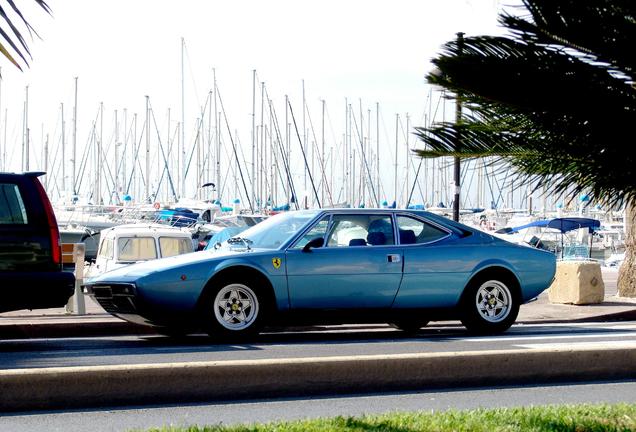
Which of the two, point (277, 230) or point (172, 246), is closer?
point (277, 230)

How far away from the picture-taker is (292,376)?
8.10m

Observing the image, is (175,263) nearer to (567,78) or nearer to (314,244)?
(314,244)

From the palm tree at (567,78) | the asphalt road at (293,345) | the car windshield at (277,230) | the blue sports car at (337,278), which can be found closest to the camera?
the palm tree at (567,78)

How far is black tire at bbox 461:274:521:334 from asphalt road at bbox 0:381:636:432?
3.53m

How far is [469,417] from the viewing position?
701 cm

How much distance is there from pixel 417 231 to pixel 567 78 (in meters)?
6.73

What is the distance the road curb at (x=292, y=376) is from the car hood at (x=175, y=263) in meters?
3.41

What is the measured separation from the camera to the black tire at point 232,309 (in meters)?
11.4

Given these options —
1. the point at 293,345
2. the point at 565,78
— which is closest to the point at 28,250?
the point at 293,345

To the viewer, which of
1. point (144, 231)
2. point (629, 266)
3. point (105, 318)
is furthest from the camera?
point (144, 231)

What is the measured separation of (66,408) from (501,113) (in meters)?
3.64

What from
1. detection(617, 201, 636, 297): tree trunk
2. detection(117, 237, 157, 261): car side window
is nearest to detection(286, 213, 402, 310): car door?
detection(617, 201, 636, 297): tree trunk

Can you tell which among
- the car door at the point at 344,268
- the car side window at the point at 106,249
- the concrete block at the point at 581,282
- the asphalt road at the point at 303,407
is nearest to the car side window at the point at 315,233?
the car door at the point at 344,268

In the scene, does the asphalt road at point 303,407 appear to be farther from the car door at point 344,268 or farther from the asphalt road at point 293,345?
the car door at point 344,268
